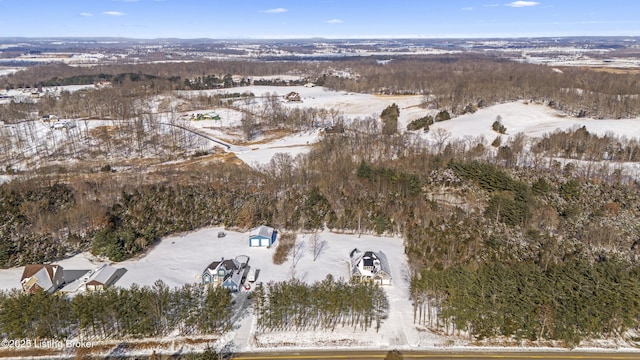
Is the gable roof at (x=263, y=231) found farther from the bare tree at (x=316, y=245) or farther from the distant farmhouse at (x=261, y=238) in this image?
the bare tree at (x=316, y=245)

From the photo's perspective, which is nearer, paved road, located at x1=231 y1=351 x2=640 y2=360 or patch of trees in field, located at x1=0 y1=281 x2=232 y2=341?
patch of trees in field, located at x1=0 y1=281 x2=232 y2=341

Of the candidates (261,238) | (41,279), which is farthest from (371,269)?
(41,279)

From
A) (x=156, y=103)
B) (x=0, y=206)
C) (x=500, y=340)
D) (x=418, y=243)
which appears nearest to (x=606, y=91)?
(x=418, y=243)

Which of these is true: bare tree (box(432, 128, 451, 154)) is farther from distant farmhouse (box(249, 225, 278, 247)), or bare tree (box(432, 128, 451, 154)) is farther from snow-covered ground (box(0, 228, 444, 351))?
distant farmhouse (box(249, 225, 278, 247))

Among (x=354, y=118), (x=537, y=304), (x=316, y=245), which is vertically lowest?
(x=316, y=245)

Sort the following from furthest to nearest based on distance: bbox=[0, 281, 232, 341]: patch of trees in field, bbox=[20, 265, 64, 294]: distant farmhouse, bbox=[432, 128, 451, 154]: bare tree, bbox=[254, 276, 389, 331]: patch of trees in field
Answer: bbox=[432, 128, 451, 154]: bare tree < bbox=[20, 265, 64, 294]: distant farmhouse < bbox=[254, 276, 389, 331]: patch of trees in field < bbox=[0, 281, 232, 341]: patch of trees in field

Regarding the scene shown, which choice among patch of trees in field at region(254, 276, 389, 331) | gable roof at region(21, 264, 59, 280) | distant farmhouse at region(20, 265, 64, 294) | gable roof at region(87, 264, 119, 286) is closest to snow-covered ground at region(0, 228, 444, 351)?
patch of trees in field at region(254, 276, 389, 331)

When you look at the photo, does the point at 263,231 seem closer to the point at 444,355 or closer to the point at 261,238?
the point at 261,238
